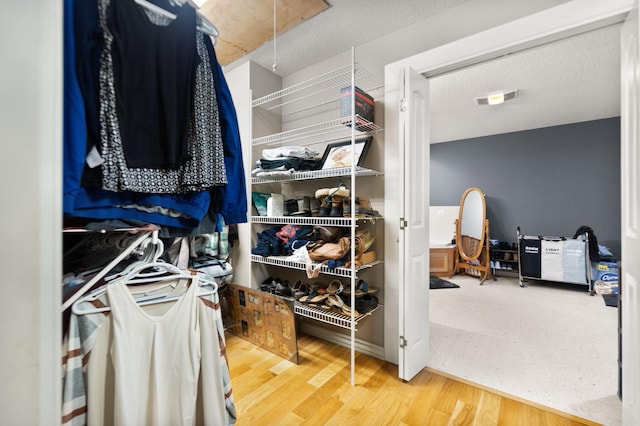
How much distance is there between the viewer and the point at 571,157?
14.6 ft

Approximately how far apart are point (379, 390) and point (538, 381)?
41.8 inches

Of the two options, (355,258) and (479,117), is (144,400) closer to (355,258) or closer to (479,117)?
(355,258)

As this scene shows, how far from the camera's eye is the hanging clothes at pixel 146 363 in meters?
0.77

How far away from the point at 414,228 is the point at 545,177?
164 inches


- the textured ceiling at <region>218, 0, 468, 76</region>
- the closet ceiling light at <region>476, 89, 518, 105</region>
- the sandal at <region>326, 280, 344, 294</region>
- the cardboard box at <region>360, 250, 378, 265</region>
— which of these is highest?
the closet ceiling light at <region>476, 89, 518, 105</region>

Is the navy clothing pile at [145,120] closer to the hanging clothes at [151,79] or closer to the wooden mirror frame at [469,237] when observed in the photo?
the hanging clothes at [151,79]

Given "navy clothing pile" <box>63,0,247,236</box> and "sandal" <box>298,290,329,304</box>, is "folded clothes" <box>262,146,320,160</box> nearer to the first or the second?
"sandal" <box>298,290,329,304</box>

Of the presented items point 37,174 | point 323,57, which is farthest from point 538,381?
point 323,57

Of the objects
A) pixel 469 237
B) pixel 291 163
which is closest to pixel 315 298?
pixel 291 163

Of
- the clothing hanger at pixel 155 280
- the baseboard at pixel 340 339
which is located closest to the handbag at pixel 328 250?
the baseboard at pixel 340 339

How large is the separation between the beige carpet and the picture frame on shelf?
63.1 inches

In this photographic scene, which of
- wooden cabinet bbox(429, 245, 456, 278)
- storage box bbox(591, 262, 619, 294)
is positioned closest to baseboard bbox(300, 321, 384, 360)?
wooden cabinet bbox(429, 245, 456, 278)

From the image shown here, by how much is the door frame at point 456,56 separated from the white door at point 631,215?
0.06 m

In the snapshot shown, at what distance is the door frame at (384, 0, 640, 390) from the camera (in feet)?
4.58
